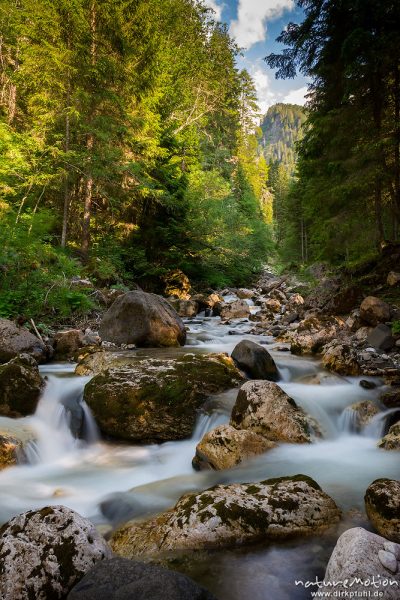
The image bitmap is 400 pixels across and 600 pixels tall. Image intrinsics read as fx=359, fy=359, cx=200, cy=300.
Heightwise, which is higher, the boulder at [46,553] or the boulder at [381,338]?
the boulder at [381,338]

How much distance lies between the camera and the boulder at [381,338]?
7855 millimetres

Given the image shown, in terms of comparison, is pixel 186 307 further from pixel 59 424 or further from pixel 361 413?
pixel 361 413

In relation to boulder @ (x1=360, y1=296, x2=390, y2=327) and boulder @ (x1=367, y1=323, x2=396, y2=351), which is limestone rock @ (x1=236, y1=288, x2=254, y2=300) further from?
boulder @ (x1=367, y1=323, x2=396, y2=351)

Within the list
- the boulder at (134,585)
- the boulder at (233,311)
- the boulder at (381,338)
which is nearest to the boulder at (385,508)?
the boulder at (134,585)

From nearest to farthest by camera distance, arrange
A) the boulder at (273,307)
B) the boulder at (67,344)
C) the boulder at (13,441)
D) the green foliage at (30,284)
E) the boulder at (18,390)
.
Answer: the boulder at (13,441)
the boulder at (18,390)
the boulder at (67,344)
the green foliage at (30,284)
the boulder at (273,307)

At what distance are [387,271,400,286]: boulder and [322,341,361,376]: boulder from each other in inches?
131

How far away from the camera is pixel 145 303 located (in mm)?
8961

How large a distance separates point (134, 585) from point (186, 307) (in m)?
13.4

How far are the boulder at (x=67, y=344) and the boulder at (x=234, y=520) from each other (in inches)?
219

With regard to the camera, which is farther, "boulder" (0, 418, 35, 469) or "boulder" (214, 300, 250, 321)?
"boulder" (214, 300, 250, 321)

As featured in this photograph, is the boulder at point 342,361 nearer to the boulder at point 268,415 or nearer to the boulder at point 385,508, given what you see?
the boulder at point 268,415

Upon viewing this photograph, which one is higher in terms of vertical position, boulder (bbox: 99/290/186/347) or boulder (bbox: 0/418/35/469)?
boulder (bbox: 99/290/186/347)

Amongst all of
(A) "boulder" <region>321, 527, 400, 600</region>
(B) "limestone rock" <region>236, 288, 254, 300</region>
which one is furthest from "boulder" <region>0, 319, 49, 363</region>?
(B) "limestone rock" <region>236, 288, 254, 300</region>

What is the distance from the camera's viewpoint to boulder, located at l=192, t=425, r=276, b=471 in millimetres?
4414
